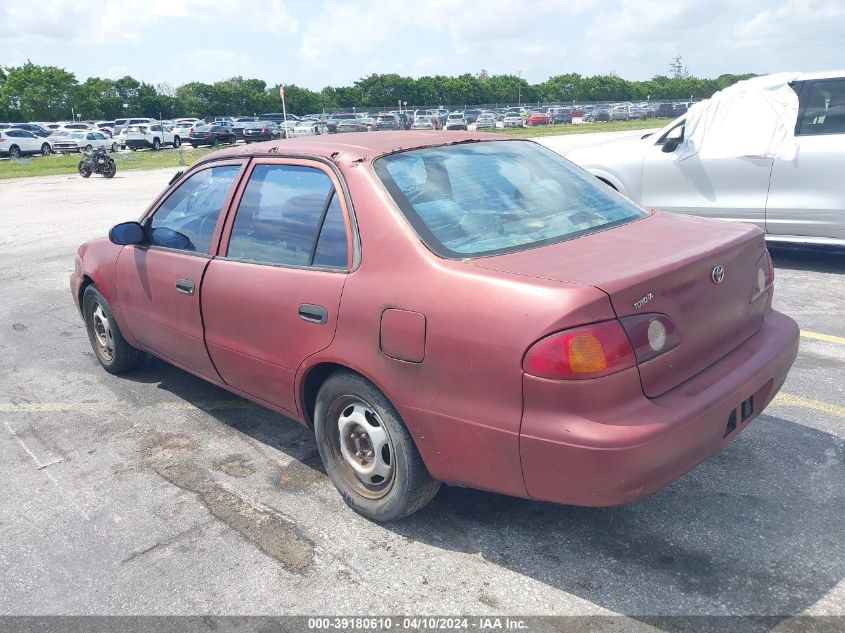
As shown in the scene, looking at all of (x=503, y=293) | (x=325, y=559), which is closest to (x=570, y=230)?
(x=503, y=293)

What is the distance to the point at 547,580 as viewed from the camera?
2.77m

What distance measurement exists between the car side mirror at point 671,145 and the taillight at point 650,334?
580 cm

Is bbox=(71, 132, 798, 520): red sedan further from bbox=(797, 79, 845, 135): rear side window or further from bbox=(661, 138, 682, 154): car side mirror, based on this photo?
bbox=(797, 79, 845, 135): rear side window

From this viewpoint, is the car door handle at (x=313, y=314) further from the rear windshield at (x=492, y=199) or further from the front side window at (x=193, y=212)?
the front side window at (x=193, y=212)

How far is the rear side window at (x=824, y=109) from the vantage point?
7066 mm

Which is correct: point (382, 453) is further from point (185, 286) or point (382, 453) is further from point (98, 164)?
point (98, 164)

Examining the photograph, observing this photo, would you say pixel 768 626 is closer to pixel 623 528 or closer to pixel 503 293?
pixel 623 528

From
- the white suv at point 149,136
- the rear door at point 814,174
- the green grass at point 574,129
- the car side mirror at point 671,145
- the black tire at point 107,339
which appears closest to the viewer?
the black tire at point 107,339

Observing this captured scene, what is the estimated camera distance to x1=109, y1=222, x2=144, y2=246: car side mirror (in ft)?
14.1

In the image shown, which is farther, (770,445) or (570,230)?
(770,445)

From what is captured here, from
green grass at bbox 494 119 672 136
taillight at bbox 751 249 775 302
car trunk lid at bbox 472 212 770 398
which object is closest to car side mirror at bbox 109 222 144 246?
car trunk lid at bbox 472 212 770 398

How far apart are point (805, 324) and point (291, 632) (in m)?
4.75

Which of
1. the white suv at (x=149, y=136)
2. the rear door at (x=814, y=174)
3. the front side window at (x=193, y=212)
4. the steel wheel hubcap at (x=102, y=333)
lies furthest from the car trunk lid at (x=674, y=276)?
the white suv at (x=149, y=136)

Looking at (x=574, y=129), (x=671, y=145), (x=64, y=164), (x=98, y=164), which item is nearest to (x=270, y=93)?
(x=574, y=129)
